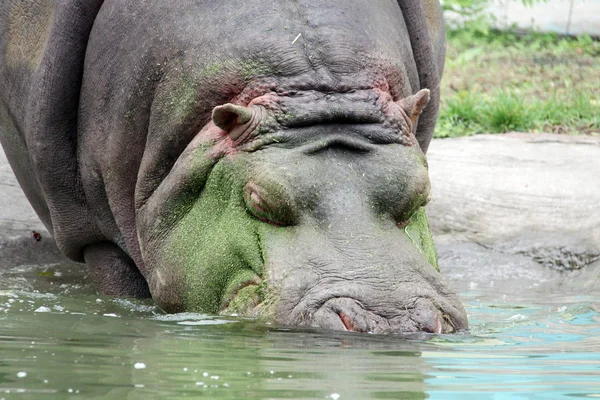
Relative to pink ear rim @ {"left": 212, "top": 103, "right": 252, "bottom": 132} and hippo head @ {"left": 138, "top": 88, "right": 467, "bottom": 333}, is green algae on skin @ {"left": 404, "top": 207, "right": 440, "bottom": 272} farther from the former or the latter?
pink ear rim @ {"left": 212, "top": 103, "right": 252, "bottom": 132}

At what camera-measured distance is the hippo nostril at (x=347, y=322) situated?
410cm

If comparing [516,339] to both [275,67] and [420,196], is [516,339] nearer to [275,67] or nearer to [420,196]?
[420,196]

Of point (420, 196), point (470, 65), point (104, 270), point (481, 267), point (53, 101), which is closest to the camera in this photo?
point (420, 196)

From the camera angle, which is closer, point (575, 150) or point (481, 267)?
point (481, 267)

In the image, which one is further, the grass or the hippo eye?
the grass

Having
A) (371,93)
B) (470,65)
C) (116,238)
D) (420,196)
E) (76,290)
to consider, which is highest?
(371,93)

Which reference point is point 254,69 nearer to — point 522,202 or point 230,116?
point 230,116

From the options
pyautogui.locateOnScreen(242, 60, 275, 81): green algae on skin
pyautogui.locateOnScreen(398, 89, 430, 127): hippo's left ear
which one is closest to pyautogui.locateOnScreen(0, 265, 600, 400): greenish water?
pyautogui.locateOnScreen(398, 89, 430, 127): hippo's left ear

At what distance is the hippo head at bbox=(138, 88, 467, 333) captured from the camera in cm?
428

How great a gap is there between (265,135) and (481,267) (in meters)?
2.93

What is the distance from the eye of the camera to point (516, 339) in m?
4.32

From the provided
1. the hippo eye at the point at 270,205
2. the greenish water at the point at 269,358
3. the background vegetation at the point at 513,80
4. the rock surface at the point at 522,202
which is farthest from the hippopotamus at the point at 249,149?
the background vegetation at the point at 513,80

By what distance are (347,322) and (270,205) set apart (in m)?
0.67

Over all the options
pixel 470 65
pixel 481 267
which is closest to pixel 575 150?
pixel 481 267
